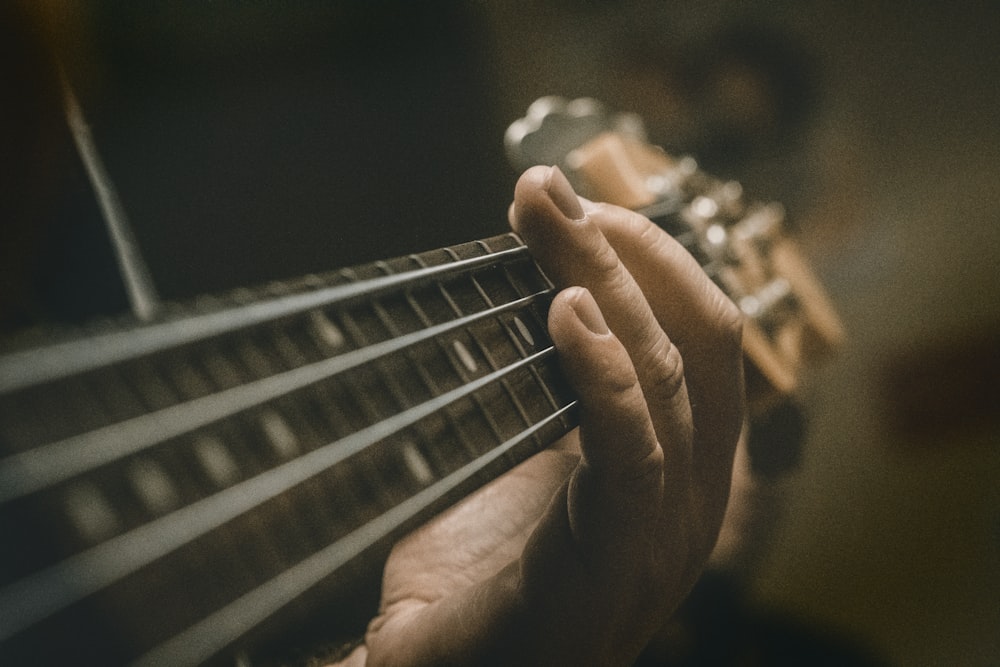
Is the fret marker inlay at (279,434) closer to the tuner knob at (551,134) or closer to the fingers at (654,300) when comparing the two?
the fingers at (654,300)

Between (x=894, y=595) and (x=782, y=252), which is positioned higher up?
(x=782, y=252)

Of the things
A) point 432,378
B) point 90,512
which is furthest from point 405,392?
point 90,512

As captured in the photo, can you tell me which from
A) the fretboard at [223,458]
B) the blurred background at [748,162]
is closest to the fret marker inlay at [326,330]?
the fretboard at [223,458]

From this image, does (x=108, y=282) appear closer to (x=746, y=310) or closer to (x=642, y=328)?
(x=642, y=328)

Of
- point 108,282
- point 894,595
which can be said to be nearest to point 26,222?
point 108,282

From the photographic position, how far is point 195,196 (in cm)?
73

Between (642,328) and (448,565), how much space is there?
11.3 inches

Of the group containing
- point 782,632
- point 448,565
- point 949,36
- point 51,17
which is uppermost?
point 51,17

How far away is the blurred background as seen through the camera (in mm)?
718

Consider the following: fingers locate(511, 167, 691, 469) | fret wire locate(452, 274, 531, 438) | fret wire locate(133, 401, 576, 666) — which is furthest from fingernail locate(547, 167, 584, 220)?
fret wire locate(133, 401, 576, 666)

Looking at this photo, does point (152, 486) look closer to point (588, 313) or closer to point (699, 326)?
point (588, 313)

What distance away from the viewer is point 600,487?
378 mm

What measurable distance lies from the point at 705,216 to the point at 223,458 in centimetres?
63

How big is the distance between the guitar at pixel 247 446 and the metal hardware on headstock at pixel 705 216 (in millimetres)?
334
